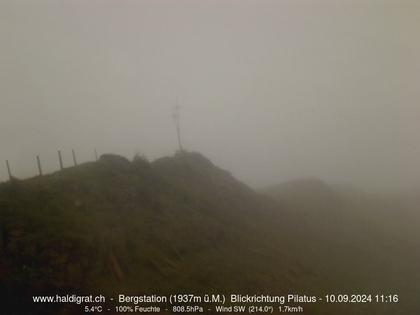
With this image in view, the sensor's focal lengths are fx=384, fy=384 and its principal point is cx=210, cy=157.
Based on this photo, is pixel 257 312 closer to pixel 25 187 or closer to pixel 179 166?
pixel 25 187

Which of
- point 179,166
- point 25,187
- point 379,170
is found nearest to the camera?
point 25,187

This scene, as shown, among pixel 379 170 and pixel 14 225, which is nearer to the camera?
pixel 14 225

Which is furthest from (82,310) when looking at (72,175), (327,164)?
(327,164)

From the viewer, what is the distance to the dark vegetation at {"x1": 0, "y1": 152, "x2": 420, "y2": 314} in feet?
45.3

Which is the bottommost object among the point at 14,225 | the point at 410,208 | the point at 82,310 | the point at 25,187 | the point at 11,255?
the point at 410,208

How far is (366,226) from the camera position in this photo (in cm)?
3688

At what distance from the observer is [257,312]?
12938 millimetres

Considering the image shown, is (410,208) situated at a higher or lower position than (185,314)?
lower

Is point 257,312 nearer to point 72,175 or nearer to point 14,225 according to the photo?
point 14,225

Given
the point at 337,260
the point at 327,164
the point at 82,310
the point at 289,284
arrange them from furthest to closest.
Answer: the point at 327,164, the point at 337,260, the point at 289,284, the point at 82,310

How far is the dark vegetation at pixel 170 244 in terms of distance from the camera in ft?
45.3

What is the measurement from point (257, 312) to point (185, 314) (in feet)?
7.97

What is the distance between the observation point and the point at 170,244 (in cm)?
1797

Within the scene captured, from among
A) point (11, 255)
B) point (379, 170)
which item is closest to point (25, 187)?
point (11, 255)
